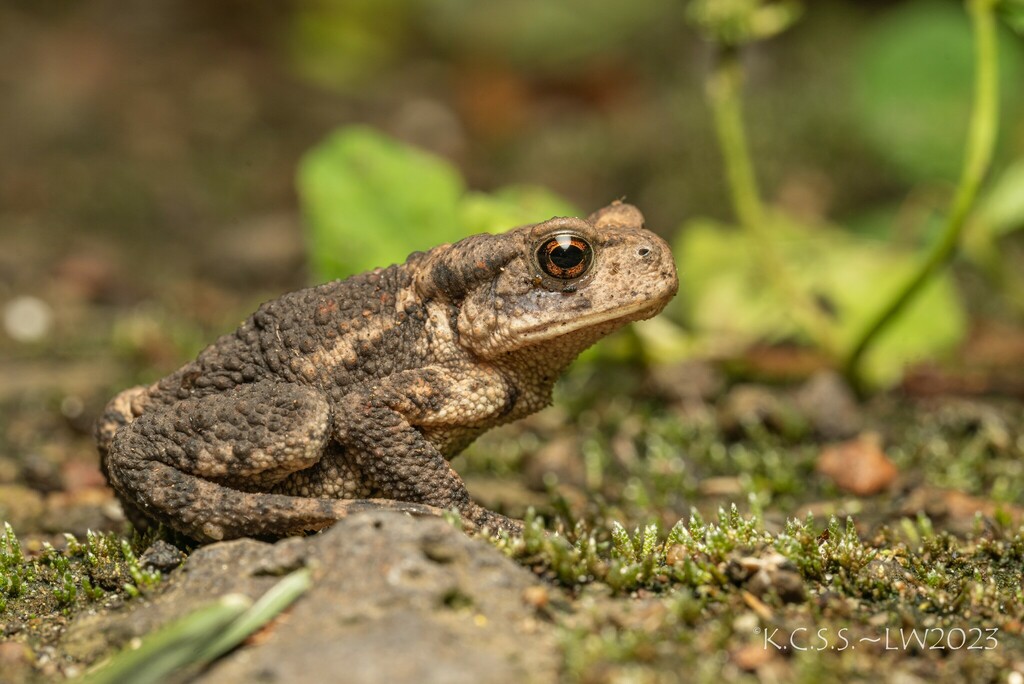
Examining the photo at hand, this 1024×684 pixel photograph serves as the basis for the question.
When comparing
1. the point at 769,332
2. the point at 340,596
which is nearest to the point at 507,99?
the point at 769,332

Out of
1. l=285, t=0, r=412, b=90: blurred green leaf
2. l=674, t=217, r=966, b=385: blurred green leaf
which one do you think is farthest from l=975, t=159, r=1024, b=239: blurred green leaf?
l=285, t=0, r=412, b=90: blurred green leaf

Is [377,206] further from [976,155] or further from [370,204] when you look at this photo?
[976,155]

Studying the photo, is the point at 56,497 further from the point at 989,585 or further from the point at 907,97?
the point at 907,97

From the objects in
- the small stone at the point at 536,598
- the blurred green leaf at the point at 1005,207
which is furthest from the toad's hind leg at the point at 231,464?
the blurred green leaf at the point at 1005,207

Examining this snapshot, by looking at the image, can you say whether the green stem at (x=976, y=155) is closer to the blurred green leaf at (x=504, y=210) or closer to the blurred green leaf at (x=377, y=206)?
the blurred green leaf at (x=504, y=210)

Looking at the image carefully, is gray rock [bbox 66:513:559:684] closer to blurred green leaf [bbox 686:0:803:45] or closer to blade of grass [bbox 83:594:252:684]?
blade of grass [bbox 83:594:252:684]

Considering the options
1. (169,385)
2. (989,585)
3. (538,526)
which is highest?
(169,385)
